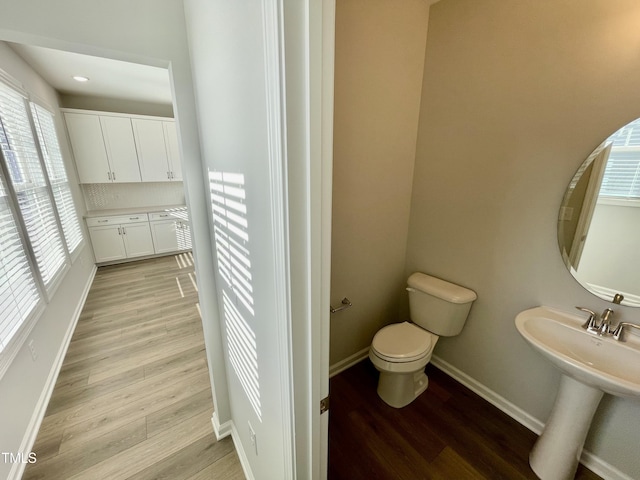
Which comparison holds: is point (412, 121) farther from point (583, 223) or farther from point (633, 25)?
point (583, 223)

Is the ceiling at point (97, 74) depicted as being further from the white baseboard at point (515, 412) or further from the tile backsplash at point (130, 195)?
the white baseboard at point (515, 412)

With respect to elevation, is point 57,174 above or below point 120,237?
above

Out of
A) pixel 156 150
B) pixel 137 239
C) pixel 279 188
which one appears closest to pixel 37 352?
pixel 279 188

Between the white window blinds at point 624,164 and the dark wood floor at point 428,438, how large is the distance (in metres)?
1.47

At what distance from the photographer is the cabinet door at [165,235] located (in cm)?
439

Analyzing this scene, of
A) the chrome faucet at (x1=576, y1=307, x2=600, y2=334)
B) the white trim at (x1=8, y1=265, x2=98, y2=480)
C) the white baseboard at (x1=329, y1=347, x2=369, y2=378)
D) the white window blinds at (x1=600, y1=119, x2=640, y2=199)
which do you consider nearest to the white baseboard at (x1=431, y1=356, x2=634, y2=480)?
the white baseboard at (x1=329, y1=347, x2=369, y2=378)

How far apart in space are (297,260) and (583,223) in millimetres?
1531

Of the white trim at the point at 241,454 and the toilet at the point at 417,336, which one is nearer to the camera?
the white trim at the point at 241,454

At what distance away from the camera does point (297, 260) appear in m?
0.64

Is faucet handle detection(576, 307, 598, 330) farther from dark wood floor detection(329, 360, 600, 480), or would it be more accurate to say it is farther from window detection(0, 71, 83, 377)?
window detection(0, 71, 83, 377)

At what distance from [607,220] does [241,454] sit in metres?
2.26

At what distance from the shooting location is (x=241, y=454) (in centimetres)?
148

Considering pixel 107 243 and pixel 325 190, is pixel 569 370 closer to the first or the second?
pixel 325 190

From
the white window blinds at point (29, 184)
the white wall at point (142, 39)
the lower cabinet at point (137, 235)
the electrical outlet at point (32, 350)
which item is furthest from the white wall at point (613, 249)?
the lower cabinet at point (137, 235)
